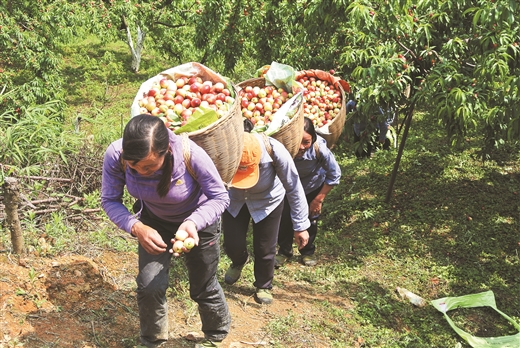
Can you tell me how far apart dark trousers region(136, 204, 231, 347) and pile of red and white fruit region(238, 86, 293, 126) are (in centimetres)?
169

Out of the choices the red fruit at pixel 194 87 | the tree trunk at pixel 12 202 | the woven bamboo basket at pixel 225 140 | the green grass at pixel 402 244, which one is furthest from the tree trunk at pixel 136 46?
the woven bamboo basket at pixel 225 140

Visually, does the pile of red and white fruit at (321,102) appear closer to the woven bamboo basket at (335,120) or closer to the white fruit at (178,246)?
the woven bamboo basket at (335,120)

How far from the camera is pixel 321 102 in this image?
539 centimetres

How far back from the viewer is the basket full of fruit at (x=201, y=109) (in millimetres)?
3199

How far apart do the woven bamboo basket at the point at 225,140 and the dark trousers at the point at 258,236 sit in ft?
1.67

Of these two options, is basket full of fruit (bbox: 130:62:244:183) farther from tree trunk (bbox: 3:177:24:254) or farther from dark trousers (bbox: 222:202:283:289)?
tree trunk (bbox: 3:177:24:254)

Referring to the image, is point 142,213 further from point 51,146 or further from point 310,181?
point 51,146

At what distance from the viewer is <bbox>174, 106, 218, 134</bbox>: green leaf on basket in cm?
320

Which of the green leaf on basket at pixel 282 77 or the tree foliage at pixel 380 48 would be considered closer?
the tree foliage at pixel 380 48

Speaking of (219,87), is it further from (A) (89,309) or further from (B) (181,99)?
(A) (89,309)

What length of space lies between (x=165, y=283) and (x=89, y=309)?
100cm

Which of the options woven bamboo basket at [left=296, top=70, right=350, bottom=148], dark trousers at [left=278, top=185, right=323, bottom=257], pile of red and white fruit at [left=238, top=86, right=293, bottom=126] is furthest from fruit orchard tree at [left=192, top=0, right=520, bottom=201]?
dark trousers at [left=278, top=185, right=323, bottom=257]

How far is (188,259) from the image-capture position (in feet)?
9.49

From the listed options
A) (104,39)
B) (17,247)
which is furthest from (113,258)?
(104,39)
